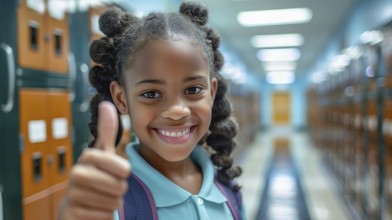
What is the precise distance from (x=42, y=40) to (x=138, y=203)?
1583 mm

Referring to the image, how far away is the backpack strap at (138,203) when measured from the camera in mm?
727

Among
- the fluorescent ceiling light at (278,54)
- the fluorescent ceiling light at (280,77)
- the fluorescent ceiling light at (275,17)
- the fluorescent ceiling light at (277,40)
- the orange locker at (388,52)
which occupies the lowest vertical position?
the orange locker at (388,52)

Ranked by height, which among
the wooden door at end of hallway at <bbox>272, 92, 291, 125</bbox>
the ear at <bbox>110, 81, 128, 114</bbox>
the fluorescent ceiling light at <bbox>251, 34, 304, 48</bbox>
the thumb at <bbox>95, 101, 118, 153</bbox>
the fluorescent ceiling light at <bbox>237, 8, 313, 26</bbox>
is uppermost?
the fluorescent ceiling light at <bbox>237, 8, 313, 26</bbox>

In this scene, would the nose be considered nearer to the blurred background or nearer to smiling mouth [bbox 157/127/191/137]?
smiling mouth [bbox 157/127/191/137]

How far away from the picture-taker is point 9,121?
1.67m

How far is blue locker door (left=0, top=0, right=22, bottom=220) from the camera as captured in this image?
163 cm

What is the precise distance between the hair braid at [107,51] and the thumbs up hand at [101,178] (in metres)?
0.38

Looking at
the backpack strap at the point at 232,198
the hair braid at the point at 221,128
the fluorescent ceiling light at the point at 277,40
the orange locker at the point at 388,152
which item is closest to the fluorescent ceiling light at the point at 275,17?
the fluorescent ceiling light at the point at 277,40

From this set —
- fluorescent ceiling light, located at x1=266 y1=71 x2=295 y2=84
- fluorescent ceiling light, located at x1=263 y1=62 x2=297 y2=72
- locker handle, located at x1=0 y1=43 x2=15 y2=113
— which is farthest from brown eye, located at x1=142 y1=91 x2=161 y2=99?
fluorescent ceiling light, located at x1=266 y1=71 x2=295 y2=84

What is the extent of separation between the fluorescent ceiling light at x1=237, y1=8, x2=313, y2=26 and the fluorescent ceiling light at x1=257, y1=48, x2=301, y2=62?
358cm

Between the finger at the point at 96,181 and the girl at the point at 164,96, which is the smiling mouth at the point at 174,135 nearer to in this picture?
the girl at the point at 164,96

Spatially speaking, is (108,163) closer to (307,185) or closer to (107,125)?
(107,125)

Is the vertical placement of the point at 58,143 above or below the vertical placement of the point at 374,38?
Answer: below

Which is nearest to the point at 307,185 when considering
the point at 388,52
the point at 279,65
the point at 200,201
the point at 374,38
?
the point at 374,38
